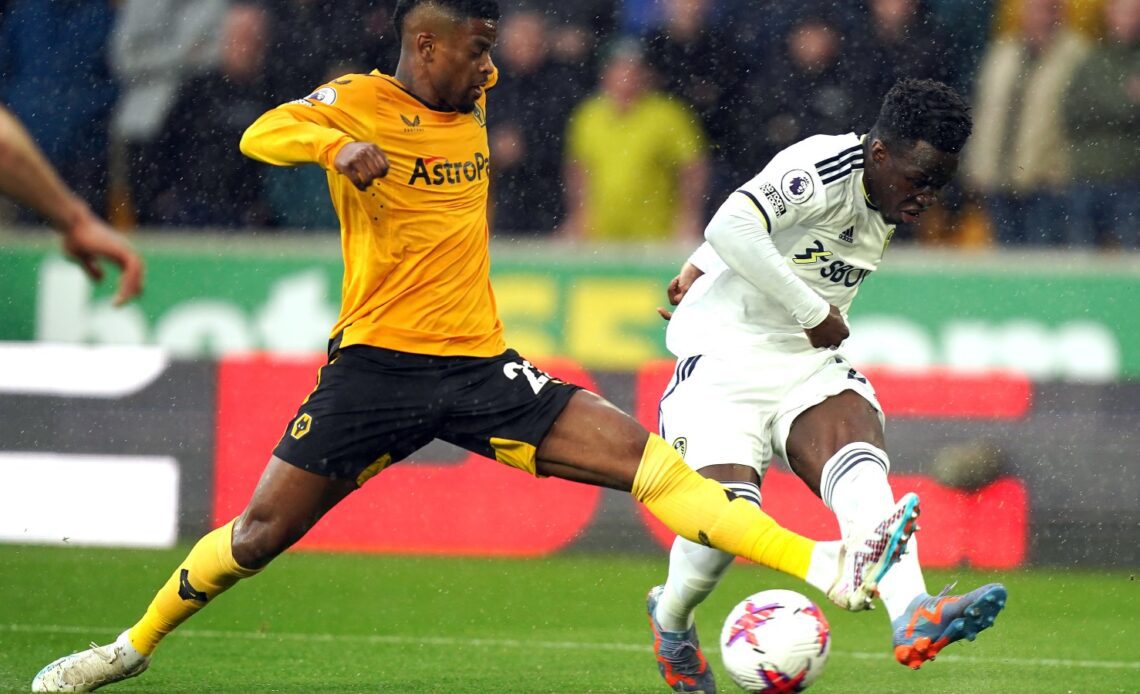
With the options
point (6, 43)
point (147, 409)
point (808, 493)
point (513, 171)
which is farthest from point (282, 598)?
point (6, 43)

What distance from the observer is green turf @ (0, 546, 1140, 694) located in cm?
627

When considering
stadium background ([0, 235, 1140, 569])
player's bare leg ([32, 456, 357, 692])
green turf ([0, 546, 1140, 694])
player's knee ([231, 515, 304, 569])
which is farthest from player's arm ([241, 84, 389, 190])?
stadium background ([0, 235, 1140, 569])

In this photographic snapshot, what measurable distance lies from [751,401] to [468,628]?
221 cm

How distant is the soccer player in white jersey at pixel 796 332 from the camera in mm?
5488

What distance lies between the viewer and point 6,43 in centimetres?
1104

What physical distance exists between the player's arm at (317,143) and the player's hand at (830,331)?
1.42m

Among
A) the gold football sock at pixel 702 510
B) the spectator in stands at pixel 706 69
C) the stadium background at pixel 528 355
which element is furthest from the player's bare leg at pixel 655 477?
the spectator in stands at pixel 706 69

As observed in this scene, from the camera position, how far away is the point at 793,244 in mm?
5801

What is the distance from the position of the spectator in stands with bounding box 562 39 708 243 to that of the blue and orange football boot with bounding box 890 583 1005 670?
5660 mm

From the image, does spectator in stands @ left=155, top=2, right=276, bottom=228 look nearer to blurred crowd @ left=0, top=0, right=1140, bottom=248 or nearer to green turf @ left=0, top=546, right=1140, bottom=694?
blurred crowd @ left=0, top=0, right=1140, bottom=248

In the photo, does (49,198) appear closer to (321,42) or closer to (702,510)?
(702,510)

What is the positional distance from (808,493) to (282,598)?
2.65 meters

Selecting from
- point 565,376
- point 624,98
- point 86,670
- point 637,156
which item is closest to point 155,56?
point 624,98

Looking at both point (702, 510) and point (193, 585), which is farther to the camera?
point (193, 585)
